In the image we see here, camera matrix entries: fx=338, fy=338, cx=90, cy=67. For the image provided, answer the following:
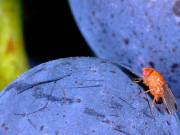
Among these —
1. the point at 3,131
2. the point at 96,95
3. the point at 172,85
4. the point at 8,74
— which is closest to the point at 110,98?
the point at 96,95

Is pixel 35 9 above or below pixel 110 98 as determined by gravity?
above

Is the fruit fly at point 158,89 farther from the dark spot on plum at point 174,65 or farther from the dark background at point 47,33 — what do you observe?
the dark background at point 47,33

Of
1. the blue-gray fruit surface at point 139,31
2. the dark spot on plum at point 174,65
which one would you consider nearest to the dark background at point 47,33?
the blue-gray fruit surface at point 139,31

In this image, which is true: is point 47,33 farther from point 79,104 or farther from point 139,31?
point 79,104

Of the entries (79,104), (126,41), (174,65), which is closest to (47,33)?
(126,41)

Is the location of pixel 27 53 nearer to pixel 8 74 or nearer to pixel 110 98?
pixel 8 74

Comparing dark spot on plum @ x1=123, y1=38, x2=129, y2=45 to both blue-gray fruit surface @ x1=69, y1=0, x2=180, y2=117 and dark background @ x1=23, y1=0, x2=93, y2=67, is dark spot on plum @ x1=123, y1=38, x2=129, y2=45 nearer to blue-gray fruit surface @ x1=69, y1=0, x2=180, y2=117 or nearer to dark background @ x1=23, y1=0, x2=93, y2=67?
blue-gray fruit surface @ x1=69, y1=0, x2=180, y2=117

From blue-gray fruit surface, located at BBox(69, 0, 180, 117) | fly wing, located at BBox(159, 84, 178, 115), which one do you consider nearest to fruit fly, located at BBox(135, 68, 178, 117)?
fly wing, located at BBox(159, 84, 178, 115)
